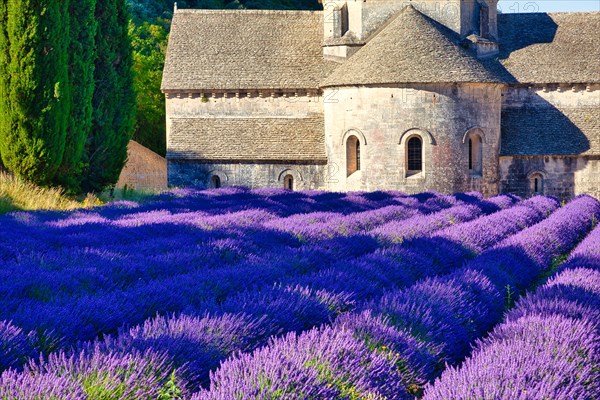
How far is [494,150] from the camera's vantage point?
31328 mm

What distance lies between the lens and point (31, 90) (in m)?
20.0

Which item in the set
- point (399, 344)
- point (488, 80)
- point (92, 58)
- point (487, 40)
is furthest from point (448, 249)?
point (487, 40)

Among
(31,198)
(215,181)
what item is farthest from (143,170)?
(31,198)

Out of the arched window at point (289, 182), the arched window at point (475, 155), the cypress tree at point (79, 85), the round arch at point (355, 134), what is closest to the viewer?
the cypress tree at point (79, 85)

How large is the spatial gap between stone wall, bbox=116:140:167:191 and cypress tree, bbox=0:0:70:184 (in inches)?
800

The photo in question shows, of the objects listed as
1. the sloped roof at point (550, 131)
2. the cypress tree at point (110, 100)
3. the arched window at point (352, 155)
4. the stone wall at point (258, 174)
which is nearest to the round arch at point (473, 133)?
the sloped roof at point (550, 131)

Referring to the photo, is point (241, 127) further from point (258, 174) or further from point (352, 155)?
point (352, 155)

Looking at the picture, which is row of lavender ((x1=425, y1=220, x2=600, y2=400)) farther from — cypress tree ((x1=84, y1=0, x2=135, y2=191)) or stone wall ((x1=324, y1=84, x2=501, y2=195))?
stone wall ((x1=324, y1=84, x2=501, y2=195))

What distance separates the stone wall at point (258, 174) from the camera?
32469 millimetres

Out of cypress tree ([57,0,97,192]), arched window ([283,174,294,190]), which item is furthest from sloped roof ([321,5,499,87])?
cypress tree ([57,0,97,192])

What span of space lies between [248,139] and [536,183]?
35.0 ft

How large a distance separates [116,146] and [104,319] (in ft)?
58.9

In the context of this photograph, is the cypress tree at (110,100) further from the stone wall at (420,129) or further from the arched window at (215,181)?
the stone wall at (420,129)

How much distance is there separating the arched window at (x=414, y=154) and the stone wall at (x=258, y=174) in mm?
3391
